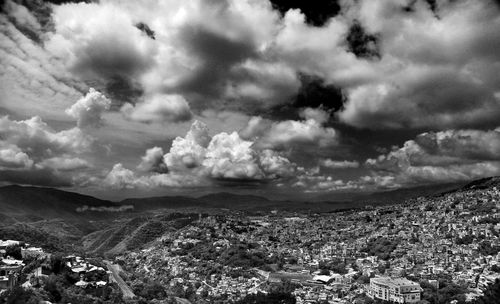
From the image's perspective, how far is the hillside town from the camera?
40156 mm

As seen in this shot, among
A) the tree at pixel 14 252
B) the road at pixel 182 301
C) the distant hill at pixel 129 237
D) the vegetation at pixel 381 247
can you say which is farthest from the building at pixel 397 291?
the distant hill at pixel 129 237

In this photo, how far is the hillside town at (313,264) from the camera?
132ft

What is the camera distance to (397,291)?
39.4m

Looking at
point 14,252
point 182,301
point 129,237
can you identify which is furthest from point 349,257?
point 129,237

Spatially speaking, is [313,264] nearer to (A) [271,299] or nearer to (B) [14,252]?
(A) [271,299]

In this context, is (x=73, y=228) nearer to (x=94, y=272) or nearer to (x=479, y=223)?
(x=94, y=272)

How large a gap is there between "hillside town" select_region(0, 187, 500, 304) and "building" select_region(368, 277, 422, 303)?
3.5 inches

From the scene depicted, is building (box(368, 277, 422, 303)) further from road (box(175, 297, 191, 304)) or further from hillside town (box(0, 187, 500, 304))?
road (box(175, 297, 191, 304))

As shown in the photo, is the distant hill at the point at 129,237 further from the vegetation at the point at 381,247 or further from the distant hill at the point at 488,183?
the distant hill at the point at 488,183

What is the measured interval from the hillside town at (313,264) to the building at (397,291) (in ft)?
0.29

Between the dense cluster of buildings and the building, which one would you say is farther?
the dense cluster of buildings

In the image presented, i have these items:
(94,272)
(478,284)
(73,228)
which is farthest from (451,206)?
(73,228)

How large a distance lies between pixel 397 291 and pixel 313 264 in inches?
895

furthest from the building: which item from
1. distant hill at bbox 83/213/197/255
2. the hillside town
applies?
distant hill at bbox 83/213/197/255
